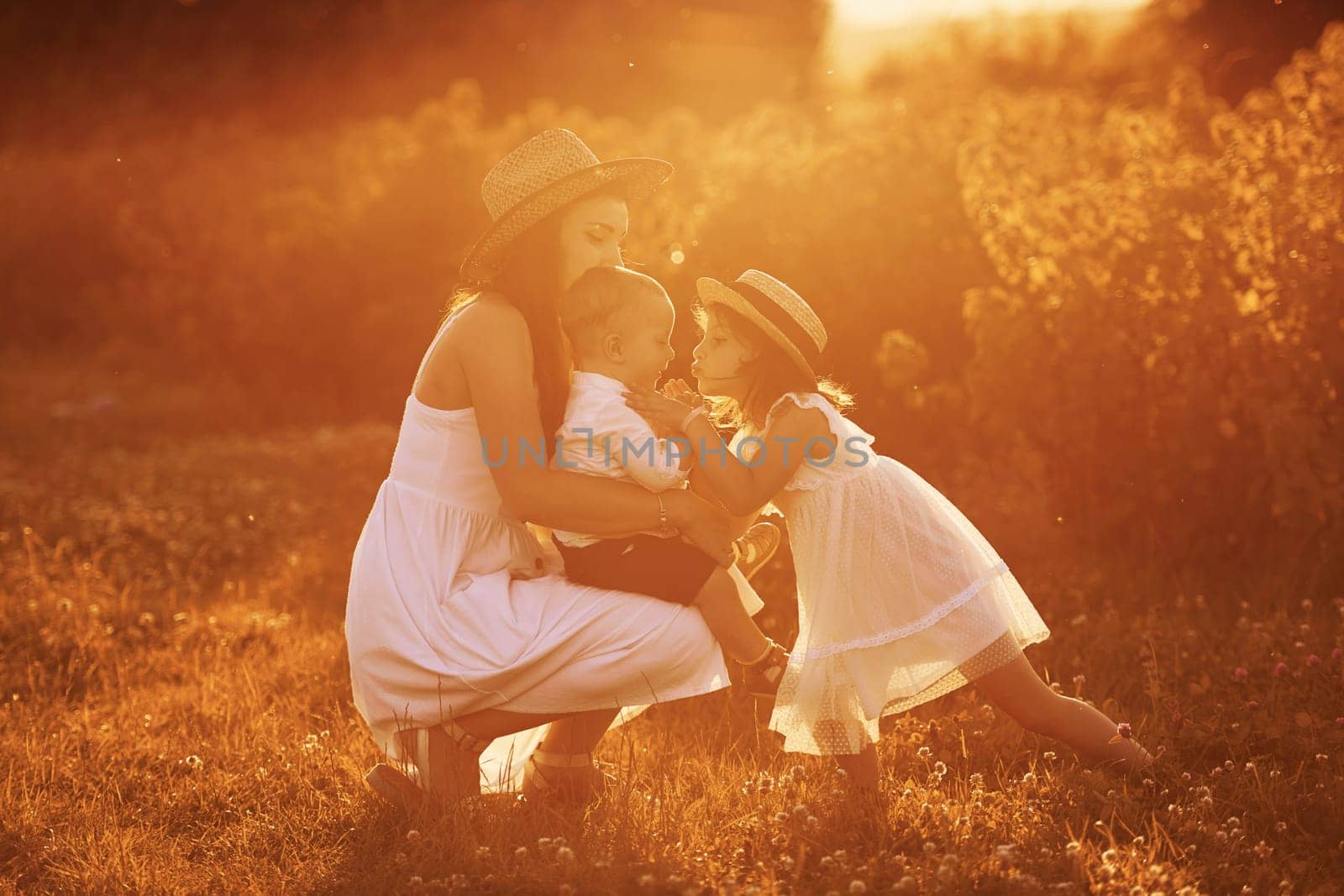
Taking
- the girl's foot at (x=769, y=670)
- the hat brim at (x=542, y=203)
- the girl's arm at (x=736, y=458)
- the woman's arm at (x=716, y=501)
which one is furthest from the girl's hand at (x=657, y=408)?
the girl's foot at (x=769, y=670)

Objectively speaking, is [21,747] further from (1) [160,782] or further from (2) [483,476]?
(2) [483,476]

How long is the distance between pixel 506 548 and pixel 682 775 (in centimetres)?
85

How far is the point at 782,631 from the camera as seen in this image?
5.19m

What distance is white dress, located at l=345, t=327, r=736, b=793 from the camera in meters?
3.48

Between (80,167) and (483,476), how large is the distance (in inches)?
535

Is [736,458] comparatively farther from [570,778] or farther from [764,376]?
[570,778]

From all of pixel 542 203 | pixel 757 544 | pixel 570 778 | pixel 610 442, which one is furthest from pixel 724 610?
pixel 542 203

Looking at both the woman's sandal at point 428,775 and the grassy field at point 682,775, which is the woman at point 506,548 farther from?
the grassy field at point 682,775

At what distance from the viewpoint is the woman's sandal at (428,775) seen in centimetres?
358

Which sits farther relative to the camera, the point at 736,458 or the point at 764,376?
the point at 764,376

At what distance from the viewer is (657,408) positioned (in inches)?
141

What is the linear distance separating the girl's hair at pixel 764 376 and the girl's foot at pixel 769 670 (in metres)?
0.66

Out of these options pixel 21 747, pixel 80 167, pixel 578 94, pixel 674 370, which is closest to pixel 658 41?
pixel 578 94

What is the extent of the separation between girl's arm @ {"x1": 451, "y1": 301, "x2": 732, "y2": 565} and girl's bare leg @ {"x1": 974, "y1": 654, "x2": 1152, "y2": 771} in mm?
917
